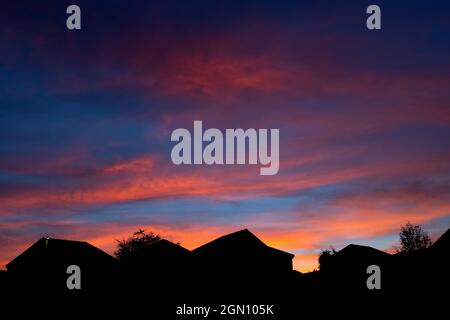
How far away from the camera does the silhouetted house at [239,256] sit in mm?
39031

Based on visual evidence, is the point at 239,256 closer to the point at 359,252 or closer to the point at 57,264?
the point at 359,252

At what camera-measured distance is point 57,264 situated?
44781 mm

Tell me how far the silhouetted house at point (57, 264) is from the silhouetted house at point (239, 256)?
860 cm

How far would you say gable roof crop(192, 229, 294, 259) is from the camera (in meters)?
40.4

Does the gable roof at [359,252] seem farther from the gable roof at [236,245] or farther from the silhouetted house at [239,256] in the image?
the gable roof at [236,245]

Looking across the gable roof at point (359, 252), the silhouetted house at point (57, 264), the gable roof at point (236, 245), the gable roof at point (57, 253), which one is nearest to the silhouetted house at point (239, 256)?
the gable roof at point (236, 245)

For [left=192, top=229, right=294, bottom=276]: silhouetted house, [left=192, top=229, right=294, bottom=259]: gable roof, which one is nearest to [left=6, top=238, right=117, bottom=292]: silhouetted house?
[left=192, top=229, right=294, bottom=276]: silhouetted house

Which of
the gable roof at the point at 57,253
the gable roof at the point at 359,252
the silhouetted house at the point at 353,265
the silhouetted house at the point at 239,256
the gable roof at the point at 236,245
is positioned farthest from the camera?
the gable roof at the point at 57,253

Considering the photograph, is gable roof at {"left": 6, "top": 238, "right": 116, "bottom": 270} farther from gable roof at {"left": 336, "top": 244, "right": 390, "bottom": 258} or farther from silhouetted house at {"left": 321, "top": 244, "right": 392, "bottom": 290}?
gable roof at {"left": 336, "top": 244, "right": 390, "bottom": 258}

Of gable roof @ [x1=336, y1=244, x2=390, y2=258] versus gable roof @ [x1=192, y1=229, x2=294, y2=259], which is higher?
gable roof @ [x1=192, y1=229, x2=294, y2=259]

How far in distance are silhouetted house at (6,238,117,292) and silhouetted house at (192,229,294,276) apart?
28.2ft

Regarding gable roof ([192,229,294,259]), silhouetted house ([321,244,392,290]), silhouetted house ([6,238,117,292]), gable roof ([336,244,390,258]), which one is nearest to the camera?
silhouetted house ([321,244,392,290])
